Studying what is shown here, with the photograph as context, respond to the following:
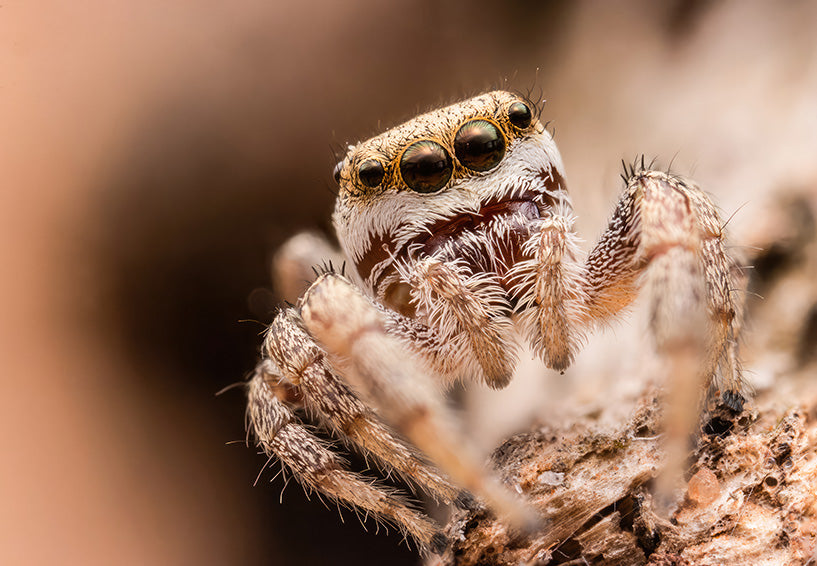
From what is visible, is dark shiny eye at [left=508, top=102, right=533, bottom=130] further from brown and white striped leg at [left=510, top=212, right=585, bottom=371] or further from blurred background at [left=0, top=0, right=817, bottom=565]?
blurred background at [left=0, top=0, right=817, bottom=565]

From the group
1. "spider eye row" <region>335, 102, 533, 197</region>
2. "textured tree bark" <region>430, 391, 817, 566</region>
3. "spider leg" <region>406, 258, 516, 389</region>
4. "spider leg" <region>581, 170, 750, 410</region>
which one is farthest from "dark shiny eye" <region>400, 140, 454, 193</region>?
"textured tree bark" <region>430, 391, 817, 566</region>

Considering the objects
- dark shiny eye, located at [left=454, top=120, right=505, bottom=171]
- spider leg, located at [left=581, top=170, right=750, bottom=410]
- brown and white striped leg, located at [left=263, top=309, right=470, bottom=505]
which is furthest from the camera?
dark shiny eye, located at [left=454, top=120, right=505, bottom=171]

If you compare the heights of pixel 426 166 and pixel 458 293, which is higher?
pixel 426 166

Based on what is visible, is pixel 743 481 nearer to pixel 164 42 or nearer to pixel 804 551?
pixel 804 551

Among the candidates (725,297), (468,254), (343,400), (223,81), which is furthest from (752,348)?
(223,81)

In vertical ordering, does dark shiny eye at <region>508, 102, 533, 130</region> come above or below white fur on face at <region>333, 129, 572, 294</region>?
above

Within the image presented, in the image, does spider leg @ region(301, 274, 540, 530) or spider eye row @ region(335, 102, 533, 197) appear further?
spider eye row @ region(335, 102, 533, 197)

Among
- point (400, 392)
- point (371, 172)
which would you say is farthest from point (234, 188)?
point (400, 392)

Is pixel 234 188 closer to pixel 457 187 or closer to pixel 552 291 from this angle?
pixel 457 187
